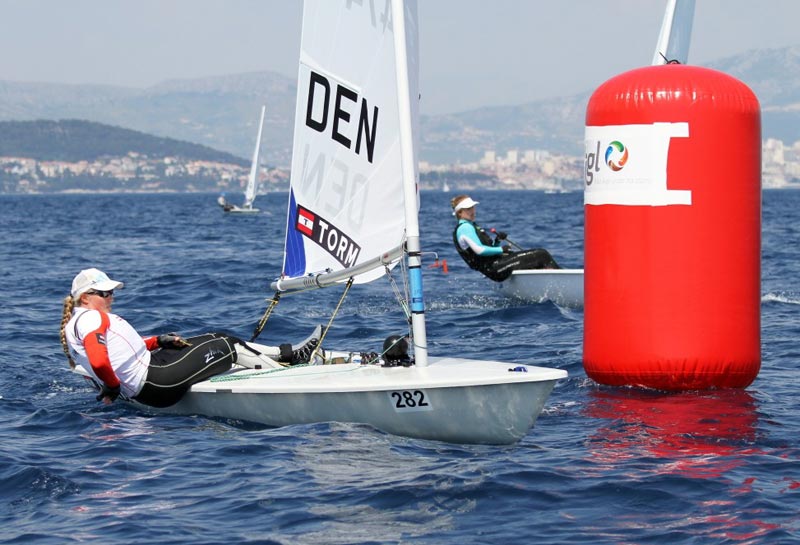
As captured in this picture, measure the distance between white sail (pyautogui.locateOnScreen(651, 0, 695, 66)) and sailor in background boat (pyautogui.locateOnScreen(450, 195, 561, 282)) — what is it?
3.40 m

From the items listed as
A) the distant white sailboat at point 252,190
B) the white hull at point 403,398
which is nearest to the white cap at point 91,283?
the white hull at point 403,398

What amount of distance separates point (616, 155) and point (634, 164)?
0.16m

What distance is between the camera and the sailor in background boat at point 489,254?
15898 millimetres

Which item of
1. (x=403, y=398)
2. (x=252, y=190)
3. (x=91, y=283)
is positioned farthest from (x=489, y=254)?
(x=252, y=190)

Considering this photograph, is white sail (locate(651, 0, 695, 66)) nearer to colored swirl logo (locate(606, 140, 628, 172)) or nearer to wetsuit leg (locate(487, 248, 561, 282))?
wetsuit leg (locate(487, 248, 561, 282))

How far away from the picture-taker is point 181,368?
907 cm

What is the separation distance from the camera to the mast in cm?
823

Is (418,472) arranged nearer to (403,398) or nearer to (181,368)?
(403,398)

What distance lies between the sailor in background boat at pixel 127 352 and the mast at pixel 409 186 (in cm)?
176

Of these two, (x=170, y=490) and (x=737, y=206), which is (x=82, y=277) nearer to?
(x=170, y=490)

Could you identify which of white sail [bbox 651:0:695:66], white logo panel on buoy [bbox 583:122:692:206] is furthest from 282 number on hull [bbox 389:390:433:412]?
white sail [bbox 651:0:695:66]

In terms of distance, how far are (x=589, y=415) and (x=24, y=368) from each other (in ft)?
18.5

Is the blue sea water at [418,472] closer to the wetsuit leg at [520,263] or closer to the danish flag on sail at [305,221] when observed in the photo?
the danish flag on sail at [305,221]

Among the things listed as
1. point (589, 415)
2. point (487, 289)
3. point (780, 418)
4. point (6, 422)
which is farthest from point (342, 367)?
point (487, 289)
